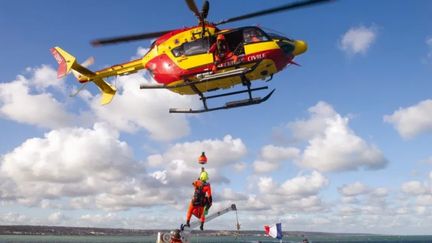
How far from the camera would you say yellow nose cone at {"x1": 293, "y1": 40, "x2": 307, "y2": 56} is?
19312 millimetres

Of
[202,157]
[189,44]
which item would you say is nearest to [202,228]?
[202,157]

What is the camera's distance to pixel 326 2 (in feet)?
49.9

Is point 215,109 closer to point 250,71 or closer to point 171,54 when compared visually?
point 250,71

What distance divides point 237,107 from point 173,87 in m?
3.44

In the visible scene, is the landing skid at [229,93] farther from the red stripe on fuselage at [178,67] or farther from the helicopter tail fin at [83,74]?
the helicopter tail fin at [83,74]

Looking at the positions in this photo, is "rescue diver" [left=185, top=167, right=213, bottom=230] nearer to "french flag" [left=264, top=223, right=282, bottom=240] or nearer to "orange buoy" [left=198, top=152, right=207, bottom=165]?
"orange buoy" [left=198, top=152, right=207, bottom=165]

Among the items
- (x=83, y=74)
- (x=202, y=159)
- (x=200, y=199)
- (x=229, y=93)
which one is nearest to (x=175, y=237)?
(x=200, y=199)

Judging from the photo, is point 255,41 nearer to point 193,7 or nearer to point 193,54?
point 193,54

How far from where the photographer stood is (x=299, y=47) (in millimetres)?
19406

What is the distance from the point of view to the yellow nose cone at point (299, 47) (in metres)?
19.3

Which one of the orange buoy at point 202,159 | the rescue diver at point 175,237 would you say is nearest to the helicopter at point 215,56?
the orange buoy at point 202,159

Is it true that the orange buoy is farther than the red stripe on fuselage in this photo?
No

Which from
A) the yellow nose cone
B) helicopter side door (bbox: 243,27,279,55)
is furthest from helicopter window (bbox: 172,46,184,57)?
the yellow nose cone

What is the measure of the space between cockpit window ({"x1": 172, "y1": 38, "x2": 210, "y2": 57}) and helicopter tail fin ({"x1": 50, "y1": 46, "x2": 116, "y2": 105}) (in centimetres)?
551
